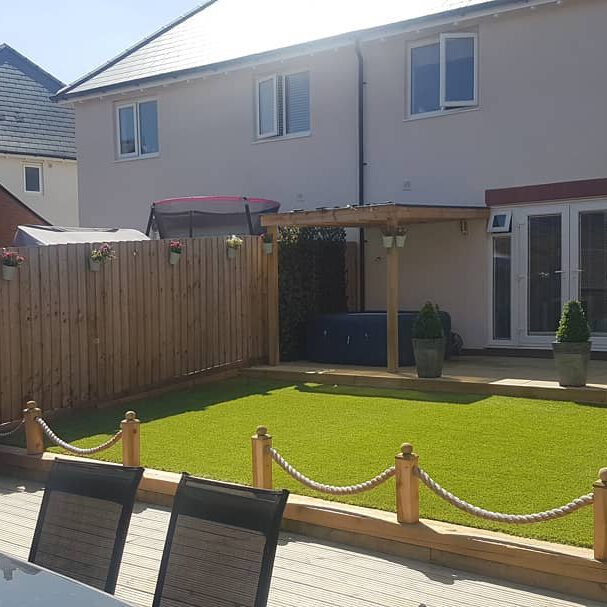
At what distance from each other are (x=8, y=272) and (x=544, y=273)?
7933mm

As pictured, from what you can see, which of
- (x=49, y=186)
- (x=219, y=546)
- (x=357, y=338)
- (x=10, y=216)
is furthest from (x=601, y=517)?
(x=49, y=186)

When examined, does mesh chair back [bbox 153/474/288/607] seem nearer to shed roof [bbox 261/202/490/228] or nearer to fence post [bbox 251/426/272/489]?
fence post [bbox 251/426/272/489]

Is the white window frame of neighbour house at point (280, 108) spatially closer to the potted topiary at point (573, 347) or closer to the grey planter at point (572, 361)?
the potted topiary at point (573, 347)

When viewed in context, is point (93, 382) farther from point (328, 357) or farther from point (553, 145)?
point (553, 145)

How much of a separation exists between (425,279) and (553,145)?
3.04 metres

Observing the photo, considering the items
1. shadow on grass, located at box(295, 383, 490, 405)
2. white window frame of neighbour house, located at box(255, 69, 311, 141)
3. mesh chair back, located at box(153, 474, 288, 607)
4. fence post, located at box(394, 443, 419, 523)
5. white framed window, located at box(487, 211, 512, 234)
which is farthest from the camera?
white window frame of neighbour house, located at box(255, 69, 311, 141)

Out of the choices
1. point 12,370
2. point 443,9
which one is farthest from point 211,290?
point 443,9

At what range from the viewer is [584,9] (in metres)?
12.1

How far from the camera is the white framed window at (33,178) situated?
25500mm

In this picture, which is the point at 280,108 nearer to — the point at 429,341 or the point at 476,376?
the point at 429,341

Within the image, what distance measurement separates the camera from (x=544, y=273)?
12711 millimetres

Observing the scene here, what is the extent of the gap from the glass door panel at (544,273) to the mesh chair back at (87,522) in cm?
996

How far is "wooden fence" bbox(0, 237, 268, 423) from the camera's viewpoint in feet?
30.5

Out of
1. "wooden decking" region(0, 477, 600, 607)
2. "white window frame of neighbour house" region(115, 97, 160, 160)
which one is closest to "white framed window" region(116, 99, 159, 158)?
"white window frame of neighbour house" region(115, 97, 160, 160)
